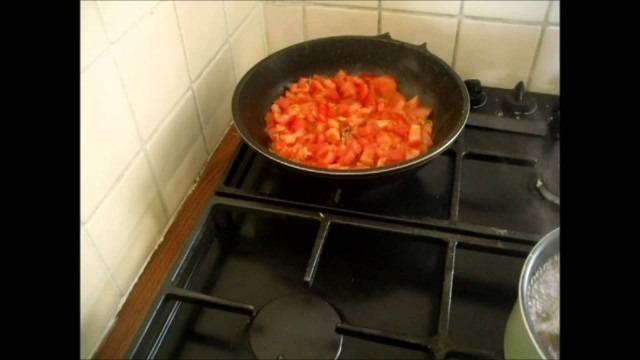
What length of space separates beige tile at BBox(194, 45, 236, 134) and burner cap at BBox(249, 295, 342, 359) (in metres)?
0.31

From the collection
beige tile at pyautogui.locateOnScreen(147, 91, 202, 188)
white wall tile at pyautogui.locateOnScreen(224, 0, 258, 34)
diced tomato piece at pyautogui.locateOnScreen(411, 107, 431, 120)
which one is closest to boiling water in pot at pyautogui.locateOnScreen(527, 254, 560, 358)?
diced tomato piece at pyautogui.locateOnScreen(411, 107, 431, 120)

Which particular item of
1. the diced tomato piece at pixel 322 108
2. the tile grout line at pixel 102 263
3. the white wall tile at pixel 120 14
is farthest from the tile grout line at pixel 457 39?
the tile grout line at pixel 102 263

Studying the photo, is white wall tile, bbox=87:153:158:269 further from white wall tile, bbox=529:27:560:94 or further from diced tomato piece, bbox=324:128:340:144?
white wall tile, bbox=529:27:560:94

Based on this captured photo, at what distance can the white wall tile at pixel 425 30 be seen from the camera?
0.80 m

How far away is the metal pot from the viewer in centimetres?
40

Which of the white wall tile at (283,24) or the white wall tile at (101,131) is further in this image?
the white wall tile at (283,24)

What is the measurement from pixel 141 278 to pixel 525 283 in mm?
433

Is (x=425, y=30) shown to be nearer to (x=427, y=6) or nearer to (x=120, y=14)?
(x=427, y=6)

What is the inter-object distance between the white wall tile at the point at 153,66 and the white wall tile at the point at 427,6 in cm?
33

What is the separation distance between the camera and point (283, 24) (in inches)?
34.4

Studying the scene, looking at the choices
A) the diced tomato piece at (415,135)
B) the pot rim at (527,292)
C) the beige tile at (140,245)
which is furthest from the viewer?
the diced tomato piece at (415,135)

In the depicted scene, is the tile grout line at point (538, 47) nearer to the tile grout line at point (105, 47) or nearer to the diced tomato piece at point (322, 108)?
the diced tomato piece at point (322, 108)

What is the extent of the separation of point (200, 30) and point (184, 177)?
0.65 feet
